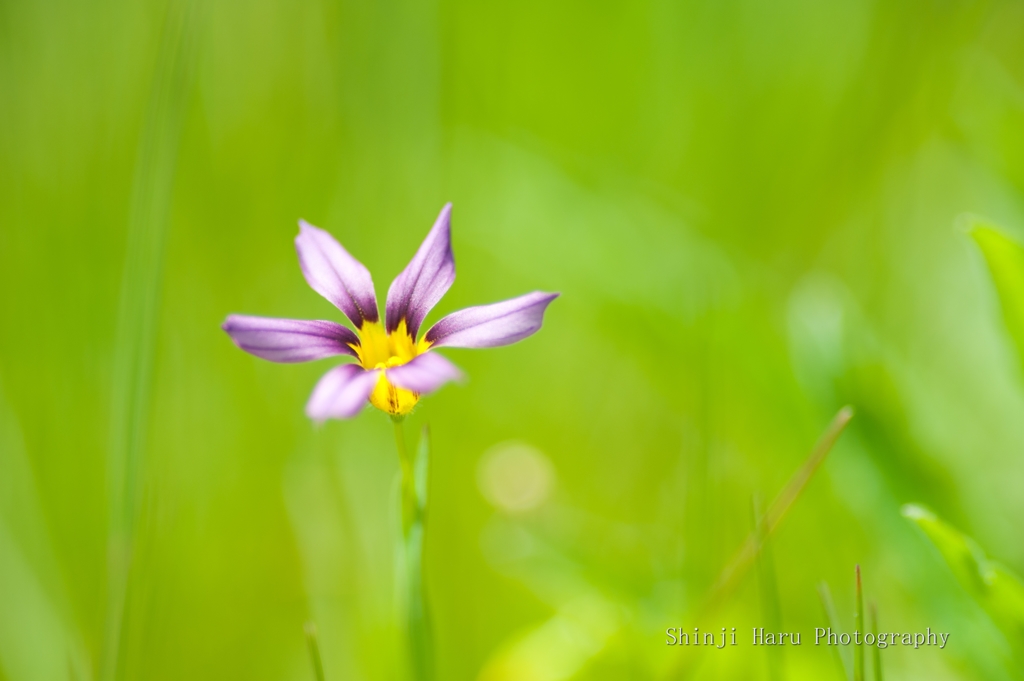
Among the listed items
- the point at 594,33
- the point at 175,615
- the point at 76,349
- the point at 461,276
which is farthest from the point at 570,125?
the point at 175,615

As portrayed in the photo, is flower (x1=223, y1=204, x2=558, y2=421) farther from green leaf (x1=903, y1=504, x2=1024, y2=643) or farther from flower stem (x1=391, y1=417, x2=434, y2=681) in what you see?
green leaf (x1=903, y1=504, x2=1024, y2=643)

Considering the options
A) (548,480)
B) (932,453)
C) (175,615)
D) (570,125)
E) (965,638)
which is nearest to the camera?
(965,638)

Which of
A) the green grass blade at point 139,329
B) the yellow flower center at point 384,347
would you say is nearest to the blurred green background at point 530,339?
the green grass blade at point 139,329

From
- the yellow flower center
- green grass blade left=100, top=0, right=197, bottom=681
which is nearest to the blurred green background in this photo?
green grass blade left=100, top=0, right=197, bottom=681

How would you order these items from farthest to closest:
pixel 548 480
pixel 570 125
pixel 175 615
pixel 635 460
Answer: pixel 570 125 < pixel 635 460 < pixel 548 480 < pixel 175 615

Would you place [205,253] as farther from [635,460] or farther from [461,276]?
[635,460]

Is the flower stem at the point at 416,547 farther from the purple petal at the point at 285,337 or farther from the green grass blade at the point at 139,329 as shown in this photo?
the green grass blade at the point at 139,329

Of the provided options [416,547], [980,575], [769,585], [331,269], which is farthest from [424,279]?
[980,575]
